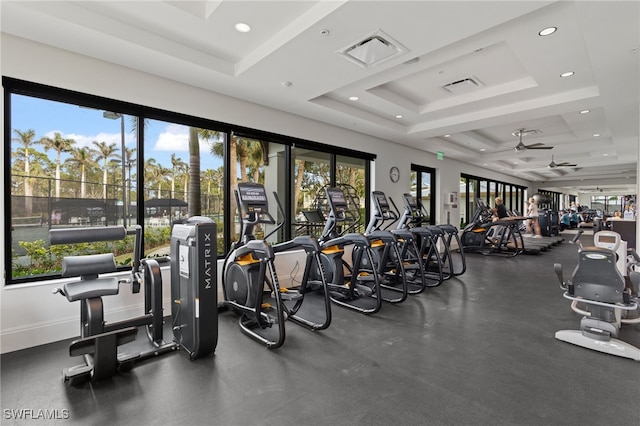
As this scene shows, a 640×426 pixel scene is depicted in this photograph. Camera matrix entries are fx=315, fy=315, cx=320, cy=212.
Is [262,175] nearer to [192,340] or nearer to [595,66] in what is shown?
[192,340]

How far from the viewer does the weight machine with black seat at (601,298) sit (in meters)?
2.81

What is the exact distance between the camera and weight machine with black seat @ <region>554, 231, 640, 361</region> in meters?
2.81

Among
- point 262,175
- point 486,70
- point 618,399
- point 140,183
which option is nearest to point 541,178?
point 486,70

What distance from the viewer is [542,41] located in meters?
3.32

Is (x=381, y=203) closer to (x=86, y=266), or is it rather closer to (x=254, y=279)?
(x=254, y=279)

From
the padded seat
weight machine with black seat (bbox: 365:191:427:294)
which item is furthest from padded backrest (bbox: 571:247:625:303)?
the padded seat

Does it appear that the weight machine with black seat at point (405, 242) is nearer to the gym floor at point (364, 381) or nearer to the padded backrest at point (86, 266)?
the gym floor at point (364, 381)

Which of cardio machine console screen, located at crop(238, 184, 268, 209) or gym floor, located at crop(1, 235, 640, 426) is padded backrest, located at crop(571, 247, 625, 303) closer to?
gym floor, located at crop(1, 235, 640, 426)

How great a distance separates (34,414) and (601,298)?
Result: 458cm

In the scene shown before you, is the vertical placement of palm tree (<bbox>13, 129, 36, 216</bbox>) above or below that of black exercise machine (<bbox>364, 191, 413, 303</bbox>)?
above

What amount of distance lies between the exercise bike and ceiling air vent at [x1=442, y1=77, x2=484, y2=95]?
4.74m

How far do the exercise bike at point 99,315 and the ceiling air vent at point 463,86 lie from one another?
4.74 metres

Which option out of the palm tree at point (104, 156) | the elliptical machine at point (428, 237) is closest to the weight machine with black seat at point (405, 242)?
the elliptical machine at point (428, 237)

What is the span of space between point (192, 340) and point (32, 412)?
40.9 inches
